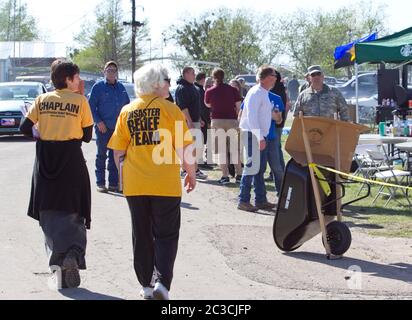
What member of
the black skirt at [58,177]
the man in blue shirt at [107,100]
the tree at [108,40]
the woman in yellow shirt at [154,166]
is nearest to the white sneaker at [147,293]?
the woman in yellow shirt at [154,166]

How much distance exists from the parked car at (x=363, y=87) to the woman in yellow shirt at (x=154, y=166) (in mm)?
29898

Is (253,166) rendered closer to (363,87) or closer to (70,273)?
(70,273)

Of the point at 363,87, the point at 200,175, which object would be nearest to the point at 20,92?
the point at 200,175

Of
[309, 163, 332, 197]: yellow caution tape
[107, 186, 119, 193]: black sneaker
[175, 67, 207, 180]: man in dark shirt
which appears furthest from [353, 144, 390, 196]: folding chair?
[309, 163, 332, 197]: yellow caution tape

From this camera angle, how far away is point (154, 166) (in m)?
6.69

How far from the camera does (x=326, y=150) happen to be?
8914 mm

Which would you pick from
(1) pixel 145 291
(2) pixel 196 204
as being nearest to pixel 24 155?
(2) pixel 196 204

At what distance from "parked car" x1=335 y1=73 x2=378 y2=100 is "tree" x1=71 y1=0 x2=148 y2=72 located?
1491 inches

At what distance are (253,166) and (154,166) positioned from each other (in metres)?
5.02

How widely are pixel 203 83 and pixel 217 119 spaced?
2320mm

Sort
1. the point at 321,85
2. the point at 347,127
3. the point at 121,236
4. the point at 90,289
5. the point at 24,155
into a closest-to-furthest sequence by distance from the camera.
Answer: the point at 90,289 → the point at 347,127 → the point at 121,236 → the point at 321,85 → the point at 24,155

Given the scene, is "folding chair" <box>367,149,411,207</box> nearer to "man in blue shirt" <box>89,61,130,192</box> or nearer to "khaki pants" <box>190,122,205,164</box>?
"khaki pants" <box>190,122,205,164</box>

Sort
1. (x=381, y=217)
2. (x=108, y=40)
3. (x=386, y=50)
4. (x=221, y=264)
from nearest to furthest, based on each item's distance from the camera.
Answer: (x=221, y=264) < (x=381, y=217) < (x=386, y=50) < (x=108, y=40)

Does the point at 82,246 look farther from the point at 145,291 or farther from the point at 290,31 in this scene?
the point at 290,31
